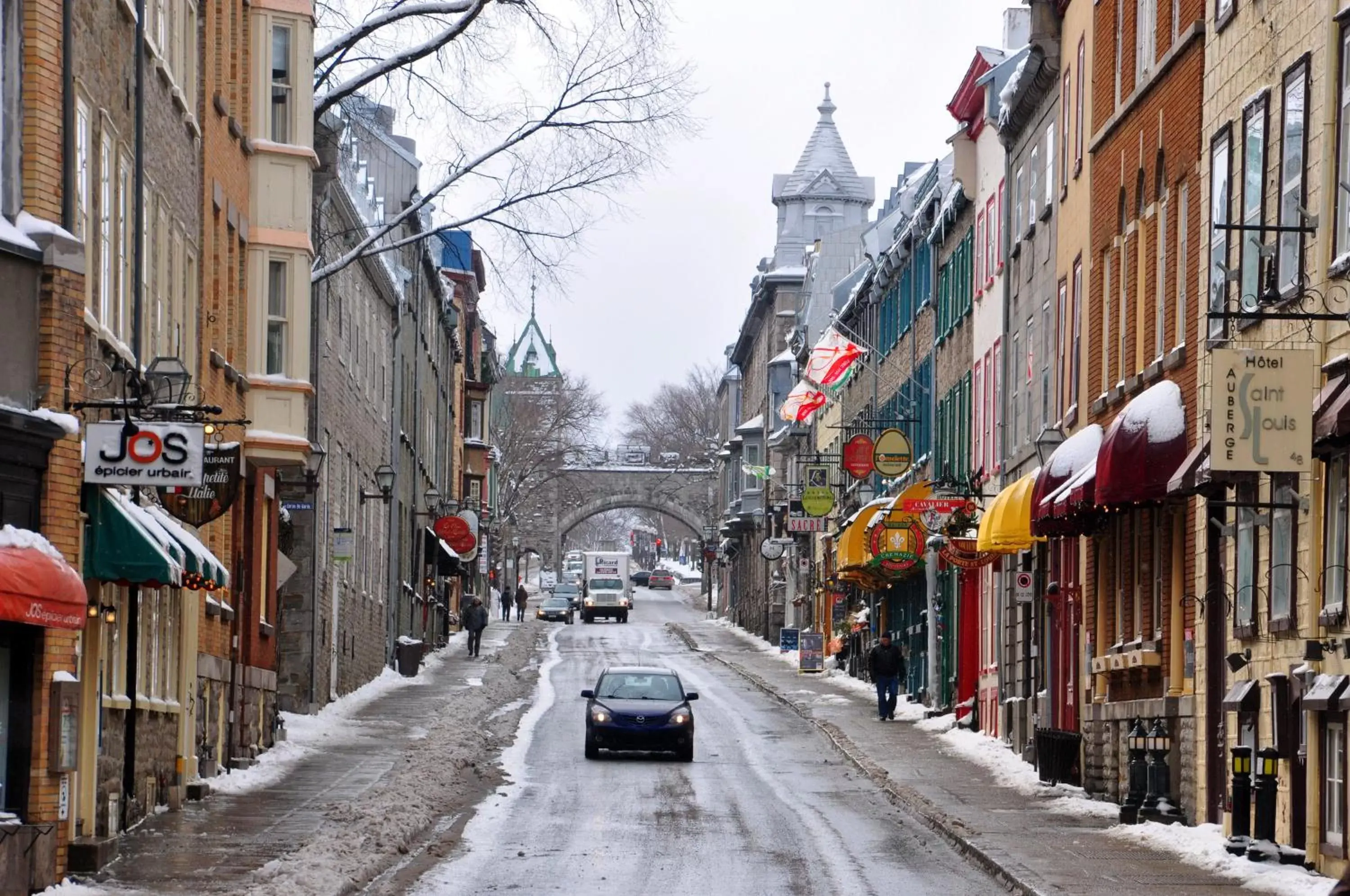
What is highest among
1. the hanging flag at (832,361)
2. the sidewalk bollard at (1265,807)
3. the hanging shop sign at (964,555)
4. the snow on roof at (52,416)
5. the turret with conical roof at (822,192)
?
the turret with conical roof at (822,192)

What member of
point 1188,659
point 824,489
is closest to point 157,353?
point 1188,659

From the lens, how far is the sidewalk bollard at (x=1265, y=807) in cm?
1847

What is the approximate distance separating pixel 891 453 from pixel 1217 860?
22367 millimetres

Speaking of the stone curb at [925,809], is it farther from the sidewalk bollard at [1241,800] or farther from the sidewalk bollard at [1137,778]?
the sidewalk bollard at [1241,800]

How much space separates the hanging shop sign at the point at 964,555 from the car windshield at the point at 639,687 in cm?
433

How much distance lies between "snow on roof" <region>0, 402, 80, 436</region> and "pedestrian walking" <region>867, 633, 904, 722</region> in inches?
990

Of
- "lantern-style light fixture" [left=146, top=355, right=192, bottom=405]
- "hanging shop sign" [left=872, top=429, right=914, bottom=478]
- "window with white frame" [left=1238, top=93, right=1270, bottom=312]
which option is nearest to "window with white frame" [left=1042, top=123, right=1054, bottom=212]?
"hanging shop sign" [left=872, top=429, right=914, bottom=478]

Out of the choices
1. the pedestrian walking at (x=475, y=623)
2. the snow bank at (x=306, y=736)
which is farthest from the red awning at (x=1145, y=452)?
the pedestrian walking at (x=475, y=623)

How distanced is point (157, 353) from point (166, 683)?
3.51 meters

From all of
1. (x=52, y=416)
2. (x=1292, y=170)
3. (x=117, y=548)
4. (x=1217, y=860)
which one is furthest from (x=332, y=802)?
(x=1292, y=170)

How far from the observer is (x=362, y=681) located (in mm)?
45062

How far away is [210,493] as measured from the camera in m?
21.3

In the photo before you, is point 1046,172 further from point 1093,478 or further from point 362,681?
point 362,681

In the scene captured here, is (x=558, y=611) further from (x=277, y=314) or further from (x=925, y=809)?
(x=925, y=809)
